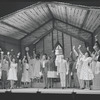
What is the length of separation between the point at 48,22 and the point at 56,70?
204 cm

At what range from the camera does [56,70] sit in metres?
11.5

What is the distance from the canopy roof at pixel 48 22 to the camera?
10.8m

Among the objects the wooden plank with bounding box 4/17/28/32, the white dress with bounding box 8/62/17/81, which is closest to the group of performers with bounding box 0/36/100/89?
the white dress with bounding box 8/62/17/81

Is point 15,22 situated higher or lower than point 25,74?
higher

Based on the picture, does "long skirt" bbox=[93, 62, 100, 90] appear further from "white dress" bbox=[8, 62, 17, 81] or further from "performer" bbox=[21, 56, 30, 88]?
"white dress" bbox=[8, 62, 17, 81]

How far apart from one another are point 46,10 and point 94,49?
102 inches

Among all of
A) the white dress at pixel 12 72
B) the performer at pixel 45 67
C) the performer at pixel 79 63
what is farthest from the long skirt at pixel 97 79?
the white dress at pixel 12 72

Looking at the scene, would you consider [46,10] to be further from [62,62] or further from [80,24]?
[62,62]

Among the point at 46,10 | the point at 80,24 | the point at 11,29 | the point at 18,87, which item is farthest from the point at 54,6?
the point at 18,87

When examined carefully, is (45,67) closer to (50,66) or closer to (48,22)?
(50,66)

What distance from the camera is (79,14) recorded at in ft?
36.1

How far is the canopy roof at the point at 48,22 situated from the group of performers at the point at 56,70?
69 centimetres

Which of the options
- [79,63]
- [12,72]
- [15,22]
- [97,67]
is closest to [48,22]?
[15,22]

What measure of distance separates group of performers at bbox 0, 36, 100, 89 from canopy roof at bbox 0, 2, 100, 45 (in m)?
0.69
